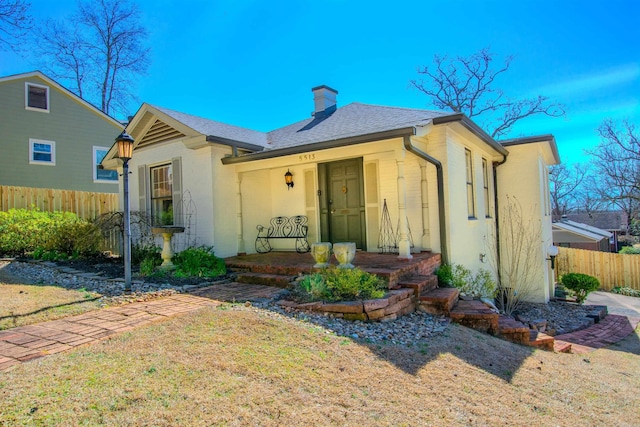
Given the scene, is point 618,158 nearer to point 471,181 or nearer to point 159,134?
point 471,181

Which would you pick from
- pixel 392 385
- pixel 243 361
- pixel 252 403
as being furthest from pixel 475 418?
pixel 243 361

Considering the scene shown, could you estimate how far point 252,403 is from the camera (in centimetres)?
261

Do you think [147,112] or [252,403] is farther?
[147,112]

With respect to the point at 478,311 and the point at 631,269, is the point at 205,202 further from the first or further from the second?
the point at 631,269

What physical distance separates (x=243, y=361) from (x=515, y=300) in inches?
297

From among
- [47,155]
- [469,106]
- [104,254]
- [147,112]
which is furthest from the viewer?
[469,106]

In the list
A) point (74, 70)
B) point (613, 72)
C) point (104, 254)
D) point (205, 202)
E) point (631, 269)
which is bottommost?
point (631, 269)

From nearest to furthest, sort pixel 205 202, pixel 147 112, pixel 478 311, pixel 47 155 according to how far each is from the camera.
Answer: pixel 478 311 < pixel 205 202 < pixel 147 112 < pixel 47 155

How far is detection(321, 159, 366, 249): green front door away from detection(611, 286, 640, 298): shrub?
40.6 feet

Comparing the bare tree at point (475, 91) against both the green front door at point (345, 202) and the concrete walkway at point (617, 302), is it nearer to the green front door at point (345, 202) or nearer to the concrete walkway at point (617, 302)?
the concrete walkway at point (617, 302)

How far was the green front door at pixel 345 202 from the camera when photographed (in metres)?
8.59

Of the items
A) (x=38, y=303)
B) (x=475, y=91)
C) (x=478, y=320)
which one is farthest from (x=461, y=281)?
(x=475, y=91)

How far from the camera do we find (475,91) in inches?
837

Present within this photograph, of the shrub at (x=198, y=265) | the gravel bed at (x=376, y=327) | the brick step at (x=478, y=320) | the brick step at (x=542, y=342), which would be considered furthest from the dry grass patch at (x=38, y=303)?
the brick step at (x=542, y=342)
